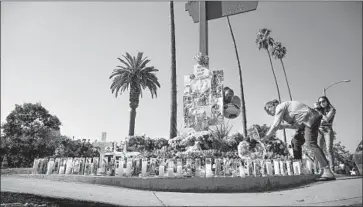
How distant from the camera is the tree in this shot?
24.4 m

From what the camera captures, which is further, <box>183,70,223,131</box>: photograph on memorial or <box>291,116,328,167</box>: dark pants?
<box>183,70,223,131</box>: photograph on memorial

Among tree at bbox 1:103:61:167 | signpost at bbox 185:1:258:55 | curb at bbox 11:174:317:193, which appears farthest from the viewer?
tree at bbox 1:103:61:167

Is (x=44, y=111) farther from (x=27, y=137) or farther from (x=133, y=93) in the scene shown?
(x=133, y=93)

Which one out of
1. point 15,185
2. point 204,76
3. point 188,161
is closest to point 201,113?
point 204,76

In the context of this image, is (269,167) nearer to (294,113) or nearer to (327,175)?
(327,175)

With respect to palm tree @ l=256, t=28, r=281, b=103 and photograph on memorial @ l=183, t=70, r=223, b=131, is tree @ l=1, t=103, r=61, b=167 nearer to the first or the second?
photograph on memorial @ l=183, t=70, r=223, b=131

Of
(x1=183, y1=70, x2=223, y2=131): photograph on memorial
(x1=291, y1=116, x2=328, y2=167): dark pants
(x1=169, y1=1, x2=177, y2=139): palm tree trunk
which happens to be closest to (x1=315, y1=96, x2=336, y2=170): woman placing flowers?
(x1=291, y1=116, x2=328, y2=167): dark pants

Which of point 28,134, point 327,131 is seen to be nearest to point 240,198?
point 327,131

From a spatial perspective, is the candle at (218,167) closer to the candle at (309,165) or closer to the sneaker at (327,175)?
the candle at (309,165)

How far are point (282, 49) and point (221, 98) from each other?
98.7ft

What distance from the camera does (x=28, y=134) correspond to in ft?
87.4

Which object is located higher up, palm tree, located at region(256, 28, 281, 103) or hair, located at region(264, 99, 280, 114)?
palm tree, located at region(256, 28, 281, 103)

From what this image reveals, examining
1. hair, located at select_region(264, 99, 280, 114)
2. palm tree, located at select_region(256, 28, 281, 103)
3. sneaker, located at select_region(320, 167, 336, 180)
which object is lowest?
sneaker, located at select_region(320, 167, 336, 180)

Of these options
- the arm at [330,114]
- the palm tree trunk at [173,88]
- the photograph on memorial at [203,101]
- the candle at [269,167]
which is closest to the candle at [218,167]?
the candle at [269,167]
